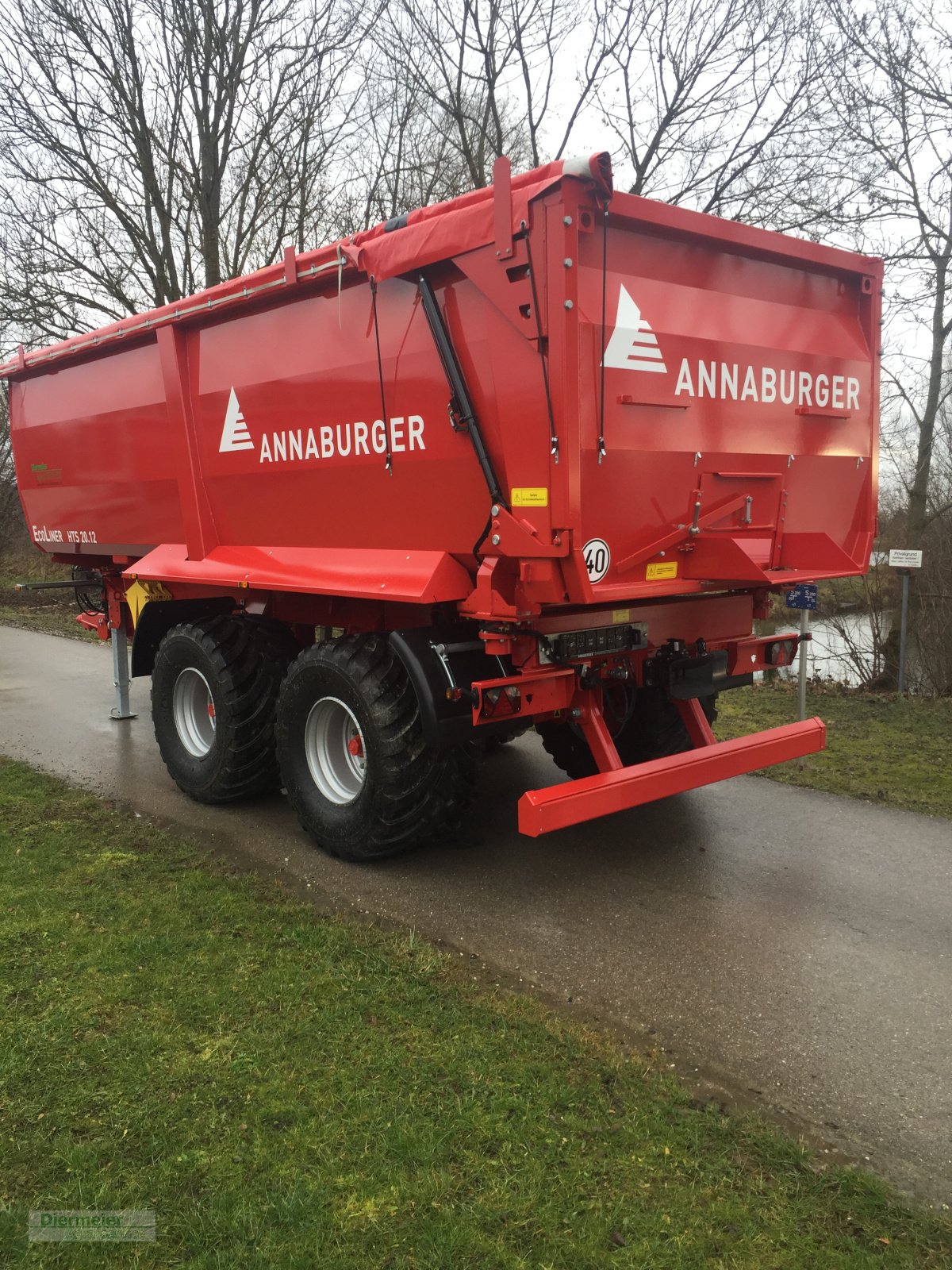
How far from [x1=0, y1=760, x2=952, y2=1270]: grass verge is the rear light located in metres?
2.70

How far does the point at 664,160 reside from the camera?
1149cm

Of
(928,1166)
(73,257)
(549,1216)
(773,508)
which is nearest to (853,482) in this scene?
(773,508)

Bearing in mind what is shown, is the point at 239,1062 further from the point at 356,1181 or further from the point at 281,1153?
the point at 356,1181

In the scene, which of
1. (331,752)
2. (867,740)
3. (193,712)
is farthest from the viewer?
(867,740)

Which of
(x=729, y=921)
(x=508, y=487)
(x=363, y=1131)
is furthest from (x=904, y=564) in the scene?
(x=363, y=1131)

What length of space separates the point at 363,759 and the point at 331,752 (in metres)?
0.32

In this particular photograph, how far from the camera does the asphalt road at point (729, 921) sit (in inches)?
116

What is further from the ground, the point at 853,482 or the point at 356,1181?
the point at 853,482

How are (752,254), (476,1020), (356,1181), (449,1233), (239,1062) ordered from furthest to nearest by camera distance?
1. (752,254)
2. (476,1020)
3. (239,1062)
4. (356,1181)
5. (449,1233)

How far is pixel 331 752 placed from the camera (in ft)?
16.6

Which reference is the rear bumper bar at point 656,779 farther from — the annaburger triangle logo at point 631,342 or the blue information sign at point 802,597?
the annaburger triangle logo at point 631,342

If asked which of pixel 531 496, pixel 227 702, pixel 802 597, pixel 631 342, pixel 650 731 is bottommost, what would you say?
pixel 650 731

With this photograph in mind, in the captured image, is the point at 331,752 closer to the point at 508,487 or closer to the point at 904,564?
the point at 508,487

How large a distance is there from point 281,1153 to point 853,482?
14.0ft
